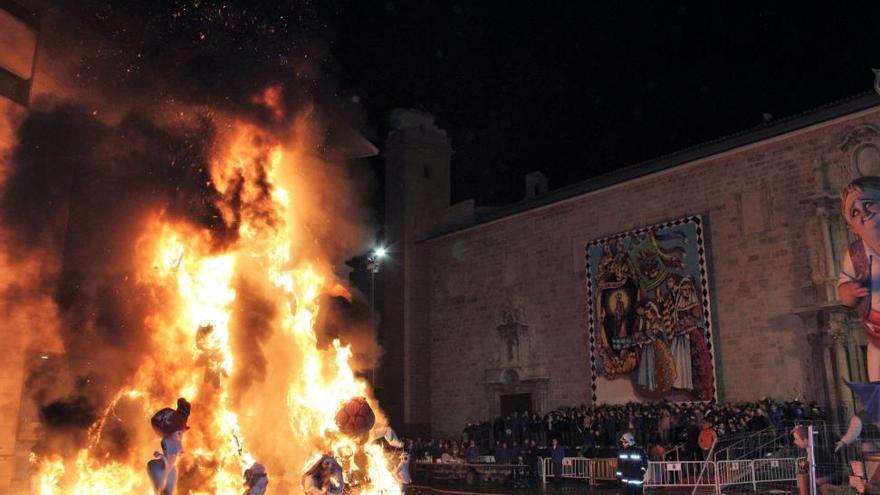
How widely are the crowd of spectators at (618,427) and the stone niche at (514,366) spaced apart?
5.56 feet

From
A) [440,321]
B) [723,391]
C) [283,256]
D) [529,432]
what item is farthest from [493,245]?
[283,256]

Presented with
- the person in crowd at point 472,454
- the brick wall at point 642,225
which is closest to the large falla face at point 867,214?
the brick wall at point 642,225

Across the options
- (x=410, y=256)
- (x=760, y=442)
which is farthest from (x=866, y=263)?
(x=410, y=256)

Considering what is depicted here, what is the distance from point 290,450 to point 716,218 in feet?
46.1

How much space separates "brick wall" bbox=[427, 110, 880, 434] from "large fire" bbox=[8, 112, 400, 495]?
12.2m

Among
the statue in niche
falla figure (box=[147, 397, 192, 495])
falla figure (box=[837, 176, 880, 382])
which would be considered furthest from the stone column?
falla figure (box=[147, 397, 192, 495])

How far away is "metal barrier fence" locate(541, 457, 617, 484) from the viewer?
57.8ft

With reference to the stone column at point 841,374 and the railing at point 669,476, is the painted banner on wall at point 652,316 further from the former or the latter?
the railing at point 669,476

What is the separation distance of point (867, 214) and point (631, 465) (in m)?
5.47

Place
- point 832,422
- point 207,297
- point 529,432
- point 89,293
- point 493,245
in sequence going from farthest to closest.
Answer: point 493,245
point 529,432
point 832,422
point 89,293
point 207,297

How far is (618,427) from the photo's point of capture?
794 inches

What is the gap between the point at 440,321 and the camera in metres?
30.3

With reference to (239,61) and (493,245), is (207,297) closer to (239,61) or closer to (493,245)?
(239,61)

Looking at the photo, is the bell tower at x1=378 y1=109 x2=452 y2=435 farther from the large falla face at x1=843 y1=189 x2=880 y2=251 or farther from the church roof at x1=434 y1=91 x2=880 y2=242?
the large falla face at x1=843 y1=189 x2=880 y2=251
